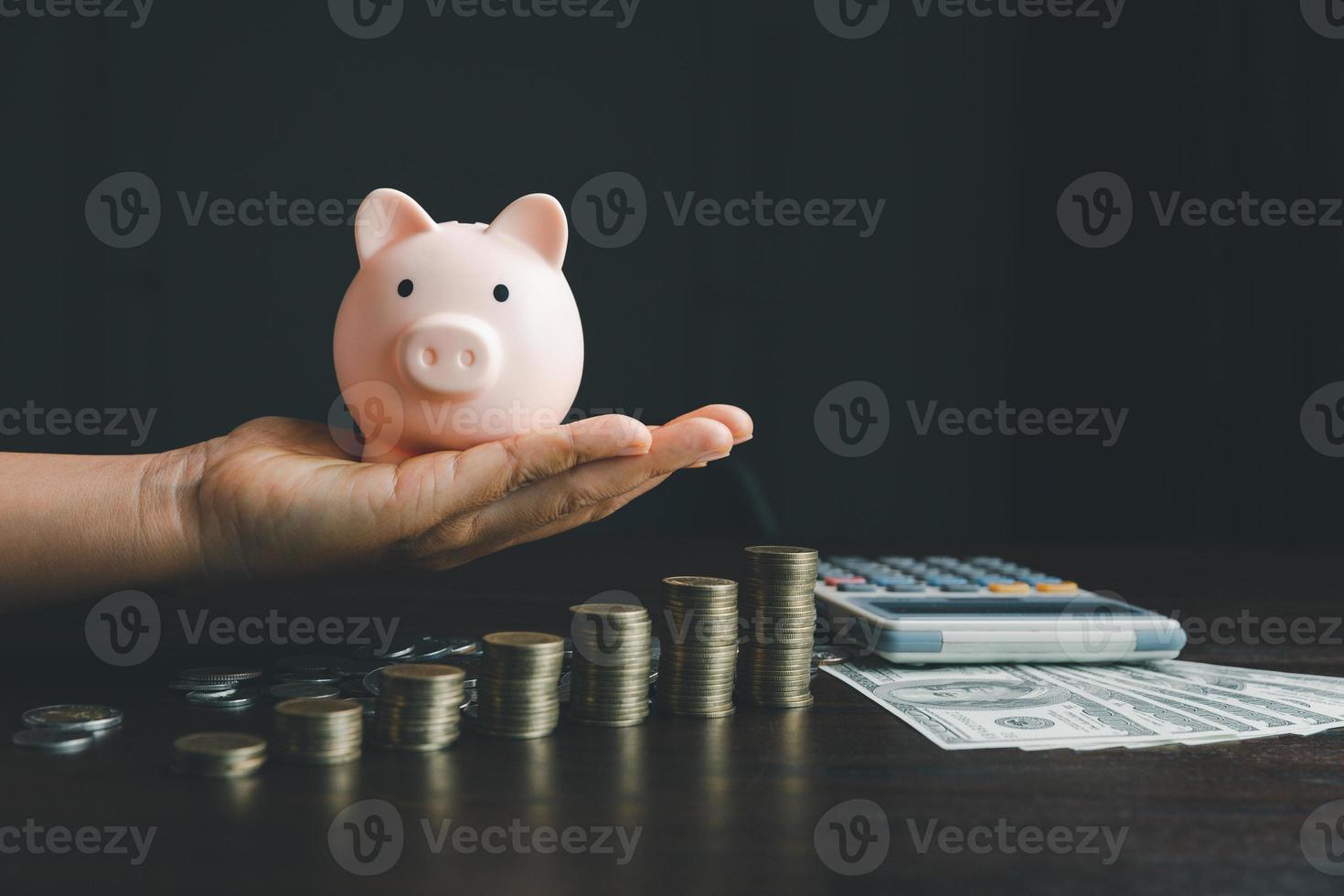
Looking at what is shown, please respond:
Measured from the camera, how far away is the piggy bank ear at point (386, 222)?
4.21ft

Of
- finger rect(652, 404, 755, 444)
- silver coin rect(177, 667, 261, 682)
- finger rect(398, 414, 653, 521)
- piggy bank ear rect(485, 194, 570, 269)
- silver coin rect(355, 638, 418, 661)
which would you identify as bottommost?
silver coin rect(355, 638, 418, 661)

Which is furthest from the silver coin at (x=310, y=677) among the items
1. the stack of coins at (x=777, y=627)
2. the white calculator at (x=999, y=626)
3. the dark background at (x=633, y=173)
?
the dark background at (x=633, y=173)

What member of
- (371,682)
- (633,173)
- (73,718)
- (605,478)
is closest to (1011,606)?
(605,478)

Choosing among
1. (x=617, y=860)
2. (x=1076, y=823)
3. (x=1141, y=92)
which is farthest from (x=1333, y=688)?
(x=1141, y=92)

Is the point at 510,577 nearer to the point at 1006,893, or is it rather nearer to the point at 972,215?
the point at 1006,893

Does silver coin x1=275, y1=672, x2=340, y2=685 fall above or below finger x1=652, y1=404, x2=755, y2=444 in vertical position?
below

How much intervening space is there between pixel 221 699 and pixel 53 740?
0.57 ft

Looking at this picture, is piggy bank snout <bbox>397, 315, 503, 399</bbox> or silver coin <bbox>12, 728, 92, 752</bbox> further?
piggy bank snout <bbox>397, 315, 503, 399</bbox>

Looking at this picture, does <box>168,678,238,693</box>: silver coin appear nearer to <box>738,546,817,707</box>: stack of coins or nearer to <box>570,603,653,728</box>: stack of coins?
<box>570,603,653,728</box>: stack of coins

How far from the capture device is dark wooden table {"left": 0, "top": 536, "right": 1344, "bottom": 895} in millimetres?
703

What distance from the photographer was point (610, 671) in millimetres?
1059

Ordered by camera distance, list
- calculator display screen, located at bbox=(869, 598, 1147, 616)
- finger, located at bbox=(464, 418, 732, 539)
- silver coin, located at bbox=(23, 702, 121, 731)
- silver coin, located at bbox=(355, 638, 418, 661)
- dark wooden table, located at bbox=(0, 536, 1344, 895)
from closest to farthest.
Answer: dark wooden table, located at bbox=(0, 536, 1344, 895)
silver coin, located at bbox=(23, 702, 121, 731)
finger, located at bbox=(464, 418, 732, 539)
silver coin, located at bbox=(355, 638, 418, 661)
calculator display screen, located at bbox=(869, 598, 1147, 616)

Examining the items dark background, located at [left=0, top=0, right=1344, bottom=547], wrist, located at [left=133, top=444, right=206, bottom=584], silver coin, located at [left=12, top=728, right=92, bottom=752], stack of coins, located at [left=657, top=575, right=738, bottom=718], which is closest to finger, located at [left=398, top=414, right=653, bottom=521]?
stack of coins, located at [left=657, top=575, right=738, bottom=718]

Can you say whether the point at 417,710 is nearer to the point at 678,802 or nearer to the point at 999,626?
the point at 678,802
